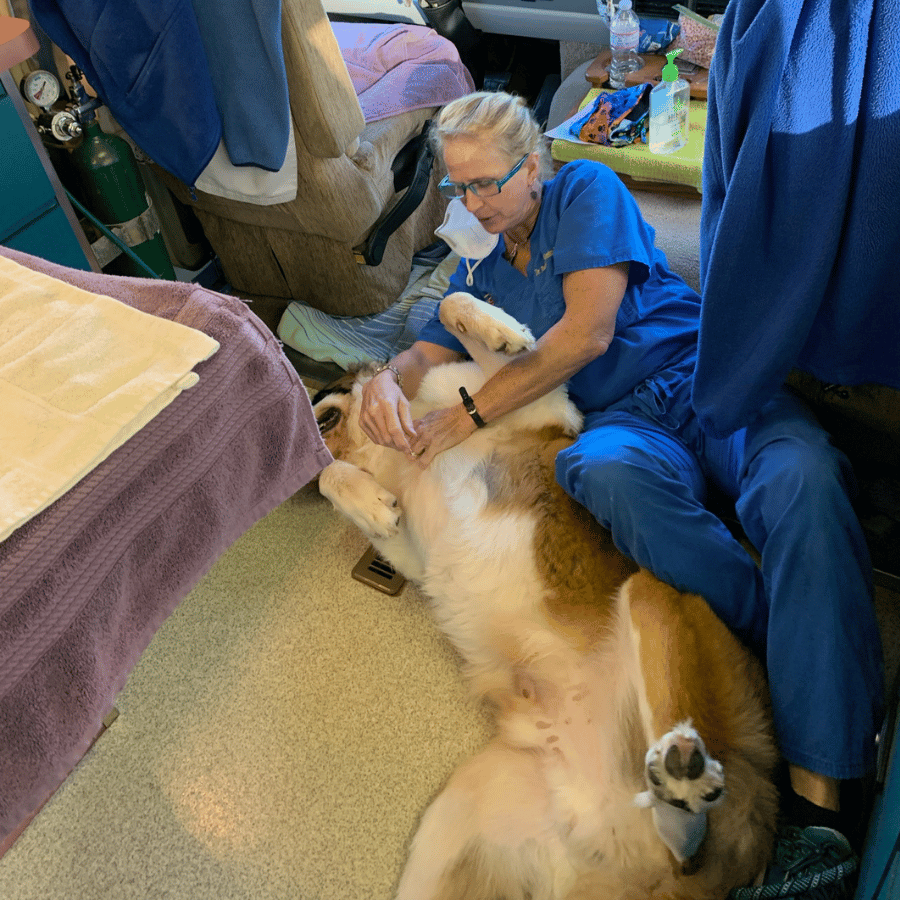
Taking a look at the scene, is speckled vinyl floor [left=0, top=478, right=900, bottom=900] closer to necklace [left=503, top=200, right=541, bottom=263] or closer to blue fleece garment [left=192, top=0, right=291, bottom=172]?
necklace [left=503, top=200, right=541, bottom=263]

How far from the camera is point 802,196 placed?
1.13 m

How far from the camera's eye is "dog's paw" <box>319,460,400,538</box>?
165 centimetres

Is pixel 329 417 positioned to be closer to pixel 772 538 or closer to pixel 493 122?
pixel 493 122

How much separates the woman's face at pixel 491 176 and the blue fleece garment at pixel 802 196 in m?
0.41

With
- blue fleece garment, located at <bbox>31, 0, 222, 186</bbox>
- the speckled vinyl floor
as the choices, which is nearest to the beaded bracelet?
the speckled vinyl floor

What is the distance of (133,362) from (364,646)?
3.18 feet

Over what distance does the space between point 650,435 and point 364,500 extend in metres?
0.65

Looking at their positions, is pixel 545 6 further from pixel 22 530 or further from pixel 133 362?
pixel 22 530

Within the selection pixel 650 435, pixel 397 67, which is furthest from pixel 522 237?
pixel 397 67

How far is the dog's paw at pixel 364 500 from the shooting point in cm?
165

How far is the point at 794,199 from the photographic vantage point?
1144 mm

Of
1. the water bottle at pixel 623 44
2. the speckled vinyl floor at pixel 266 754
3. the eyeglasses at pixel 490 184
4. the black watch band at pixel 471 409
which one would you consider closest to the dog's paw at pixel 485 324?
the black watch band at pixel 471 409

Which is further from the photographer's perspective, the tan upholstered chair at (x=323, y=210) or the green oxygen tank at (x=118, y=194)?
the green oxygen tank at (x=118, y=194)

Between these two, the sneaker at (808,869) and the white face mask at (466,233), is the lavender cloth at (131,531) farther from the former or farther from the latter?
the sneaker at (808,869)
